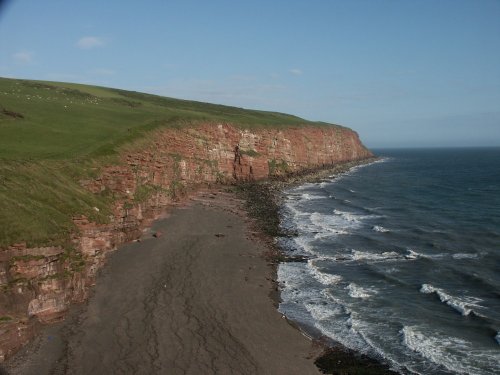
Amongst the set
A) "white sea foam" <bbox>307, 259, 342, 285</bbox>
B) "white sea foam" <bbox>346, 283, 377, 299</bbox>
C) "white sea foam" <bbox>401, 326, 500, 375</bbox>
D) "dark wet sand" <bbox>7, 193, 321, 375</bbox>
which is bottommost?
"dark wet sand" <bbox>7, 193, 321, 375</bbox>

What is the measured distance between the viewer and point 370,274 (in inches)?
1080

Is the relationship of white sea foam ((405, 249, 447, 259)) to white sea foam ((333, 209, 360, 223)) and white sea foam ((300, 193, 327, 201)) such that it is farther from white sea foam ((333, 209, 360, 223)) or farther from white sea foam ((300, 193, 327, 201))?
white sea foam ((300, 193, 327, 201))

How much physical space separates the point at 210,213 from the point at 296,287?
18.4 meters

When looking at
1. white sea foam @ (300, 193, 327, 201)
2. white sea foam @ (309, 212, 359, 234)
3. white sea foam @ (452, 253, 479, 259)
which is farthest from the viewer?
white sea foam @ (300, 193, 327, 201)

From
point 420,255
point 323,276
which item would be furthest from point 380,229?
point 323,276

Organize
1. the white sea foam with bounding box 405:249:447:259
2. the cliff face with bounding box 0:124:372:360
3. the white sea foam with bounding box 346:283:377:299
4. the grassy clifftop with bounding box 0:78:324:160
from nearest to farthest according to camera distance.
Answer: the cliff face with bounding box 0:124:372:360 < the white sea foam with bounding box 346:283:377:299 < the white sea foam with bounding box 405:249:447:259 < the grassy clifftop with bounding box 0:78:324:160

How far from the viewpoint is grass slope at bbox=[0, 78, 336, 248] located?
1967 centimetres

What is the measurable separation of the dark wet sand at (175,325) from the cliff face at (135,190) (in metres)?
1.03

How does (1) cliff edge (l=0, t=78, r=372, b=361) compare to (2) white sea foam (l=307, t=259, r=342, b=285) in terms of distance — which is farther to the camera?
(2) white sea foam (l=307, t=259, r=342, b=285)

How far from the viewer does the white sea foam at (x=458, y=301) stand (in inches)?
858

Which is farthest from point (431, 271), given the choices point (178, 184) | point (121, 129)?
point (121, 129)

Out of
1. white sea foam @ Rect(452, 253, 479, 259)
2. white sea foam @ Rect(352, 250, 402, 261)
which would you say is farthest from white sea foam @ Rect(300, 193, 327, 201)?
white sea foam @ Rect(452, 253, 479, 259)

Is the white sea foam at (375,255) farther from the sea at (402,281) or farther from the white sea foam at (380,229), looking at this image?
the white sea foam at (380,229)

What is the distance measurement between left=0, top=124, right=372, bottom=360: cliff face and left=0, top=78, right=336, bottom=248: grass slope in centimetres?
102
